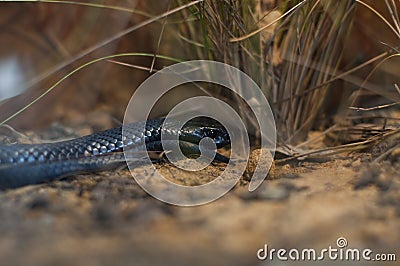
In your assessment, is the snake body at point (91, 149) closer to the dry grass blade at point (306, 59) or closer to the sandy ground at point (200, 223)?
the sandy ground at point (200, 223)

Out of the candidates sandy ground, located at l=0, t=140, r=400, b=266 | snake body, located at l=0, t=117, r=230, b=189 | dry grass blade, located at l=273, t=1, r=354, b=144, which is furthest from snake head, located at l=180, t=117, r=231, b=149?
sandy ground, located at l=0, t=140, r=400, b=266

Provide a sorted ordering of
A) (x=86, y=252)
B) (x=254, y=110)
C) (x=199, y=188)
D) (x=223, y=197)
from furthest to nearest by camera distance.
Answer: (x=254, y=110)
(x=199, y=188)
(x=223, y=197)
(x=86, y=252)

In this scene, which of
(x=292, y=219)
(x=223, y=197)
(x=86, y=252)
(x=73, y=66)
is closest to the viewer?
(x=86, y=252)

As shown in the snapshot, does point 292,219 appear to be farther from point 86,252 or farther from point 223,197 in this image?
point 86,252

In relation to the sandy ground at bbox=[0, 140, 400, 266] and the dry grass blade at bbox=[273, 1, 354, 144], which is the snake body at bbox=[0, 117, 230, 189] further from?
the dry grass blade at bbox=[273, 1, 354, 144]

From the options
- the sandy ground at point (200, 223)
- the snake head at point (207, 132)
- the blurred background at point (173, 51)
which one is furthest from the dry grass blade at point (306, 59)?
the sandy ground at point (200, 223)

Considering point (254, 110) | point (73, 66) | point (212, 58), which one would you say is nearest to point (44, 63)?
point (73, 66)
